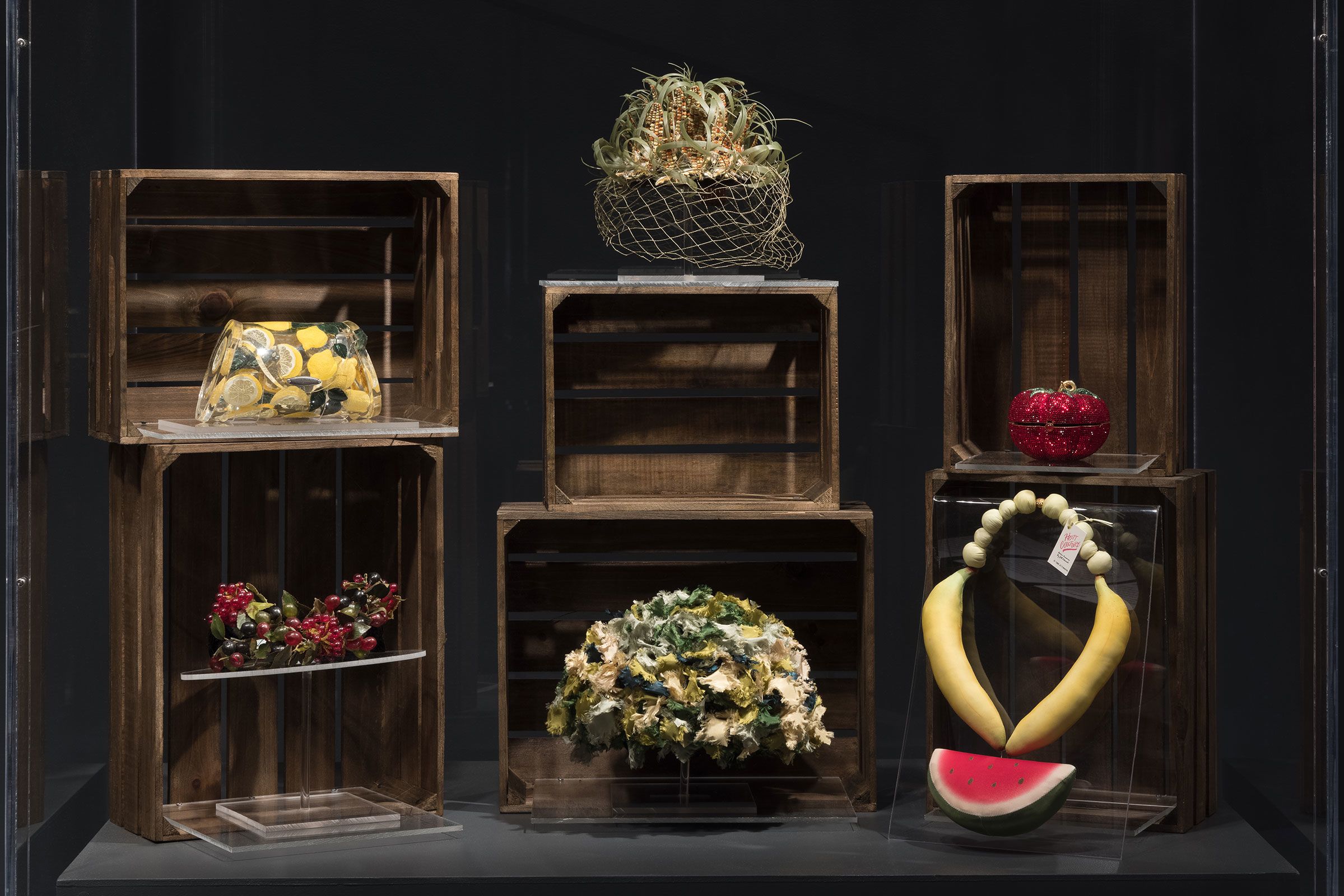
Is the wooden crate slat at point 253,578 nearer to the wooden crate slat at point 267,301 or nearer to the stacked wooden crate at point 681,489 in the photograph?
the wooden crate slat at point 267,301

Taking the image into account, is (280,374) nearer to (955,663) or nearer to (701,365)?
(701,365)

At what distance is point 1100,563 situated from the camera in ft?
10.9

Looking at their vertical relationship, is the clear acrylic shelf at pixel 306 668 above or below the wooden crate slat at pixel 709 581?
below

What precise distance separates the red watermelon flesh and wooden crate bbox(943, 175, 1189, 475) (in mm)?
726

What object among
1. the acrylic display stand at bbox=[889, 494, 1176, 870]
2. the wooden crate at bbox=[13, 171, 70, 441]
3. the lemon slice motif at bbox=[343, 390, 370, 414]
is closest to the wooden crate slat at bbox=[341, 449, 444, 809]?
the lemon slice motif at bbox=[343, 390, 370, 414]

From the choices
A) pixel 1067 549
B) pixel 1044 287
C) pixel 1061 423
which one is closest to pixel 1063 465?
pixel 1061 423

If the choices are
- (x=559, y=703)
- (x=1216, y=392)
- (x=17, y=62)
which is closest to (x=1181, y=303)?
(x=1216, y=392)

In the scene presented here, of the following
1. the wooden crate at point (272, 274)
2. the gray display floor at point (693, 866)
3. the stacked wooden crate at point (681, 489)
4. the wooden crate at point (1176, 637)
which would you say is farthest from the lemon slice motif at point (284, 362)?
the wooden crate at point (1176, 637)

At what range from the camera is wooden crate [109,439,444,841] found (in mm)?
3363

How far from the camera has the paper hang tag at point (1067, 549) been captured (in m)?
3.37

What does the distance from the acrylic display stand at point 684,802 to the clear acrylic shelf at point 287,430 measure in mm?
863

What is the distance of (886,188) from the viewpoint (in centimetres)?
391

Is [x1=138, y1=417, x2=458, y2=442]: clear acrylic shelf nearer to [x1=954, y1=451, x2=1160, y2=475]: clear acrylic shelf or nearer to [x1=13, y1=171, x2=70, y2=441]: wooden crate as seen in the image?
[x1=13, y1=171, x2=70, y2=441]: wooden crate

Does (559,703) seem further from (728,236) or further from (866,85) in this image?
(866,85)
